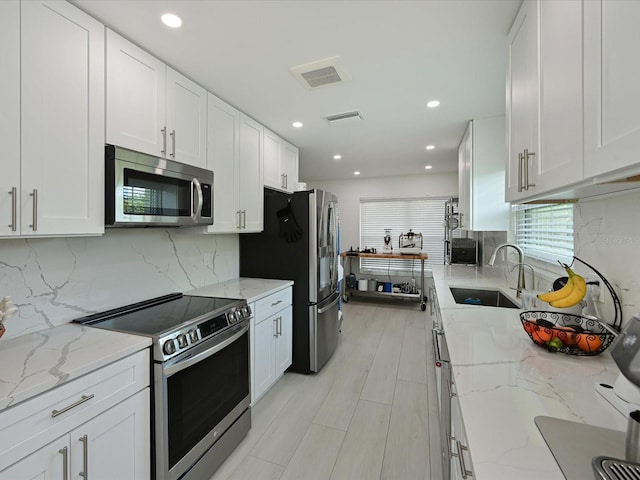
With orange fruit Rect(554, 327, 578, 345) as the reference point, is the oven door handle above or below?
below

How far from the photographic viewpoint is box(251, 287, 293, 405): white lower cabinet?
7.36 ft

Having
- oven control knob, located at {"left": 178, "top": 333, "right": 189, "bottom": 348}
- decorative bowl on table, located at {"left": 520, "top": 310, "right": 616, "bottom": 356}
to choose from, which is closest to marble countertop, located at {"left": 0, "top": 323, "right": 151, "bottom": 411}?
oven control knob, located at {"left": 178, "top": 333, "right": 189, "bottom": 348}

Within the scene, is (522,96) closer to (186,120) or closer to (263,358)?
(186,120)

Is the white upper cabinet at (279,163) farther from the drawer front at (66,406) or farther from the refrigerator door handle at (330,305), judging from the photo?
the drawer front at (66,406)

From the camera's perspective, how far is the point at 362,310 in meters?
5.06

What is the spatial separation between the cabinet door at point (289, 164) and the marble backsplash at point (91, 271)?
1.26 metres

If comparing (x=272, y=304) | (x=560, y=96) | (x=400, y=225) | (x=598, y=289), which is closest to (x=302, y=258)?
(x=272, y=304)

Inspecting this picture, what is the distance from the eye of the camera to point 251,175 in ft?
8.98

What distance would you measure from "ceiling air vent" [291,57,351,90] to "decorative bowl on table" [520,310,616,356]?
1.79 meters

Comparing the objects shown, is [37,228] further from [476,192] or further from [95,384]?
[476,192]

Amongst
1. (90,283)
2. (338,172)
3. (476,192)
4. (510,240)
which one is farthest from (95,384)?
(338,172)

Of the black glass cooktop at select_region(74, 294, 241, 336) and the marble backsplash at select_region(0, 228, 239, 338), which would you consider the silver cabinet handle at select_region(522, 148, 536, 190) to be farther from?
the marble backsplash at select_region(0, 228, 239, 338)

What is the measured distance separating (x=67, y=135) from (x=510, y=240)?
129 inches

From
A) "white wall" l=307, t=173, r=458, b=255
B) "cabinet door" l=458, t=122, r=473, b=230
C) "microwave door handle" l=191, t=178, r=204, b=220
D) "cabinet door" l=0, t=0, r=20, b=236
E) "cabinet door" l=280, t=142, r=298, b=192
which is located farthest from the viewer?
"white wall" l=307, t=173, r=458, b=255
